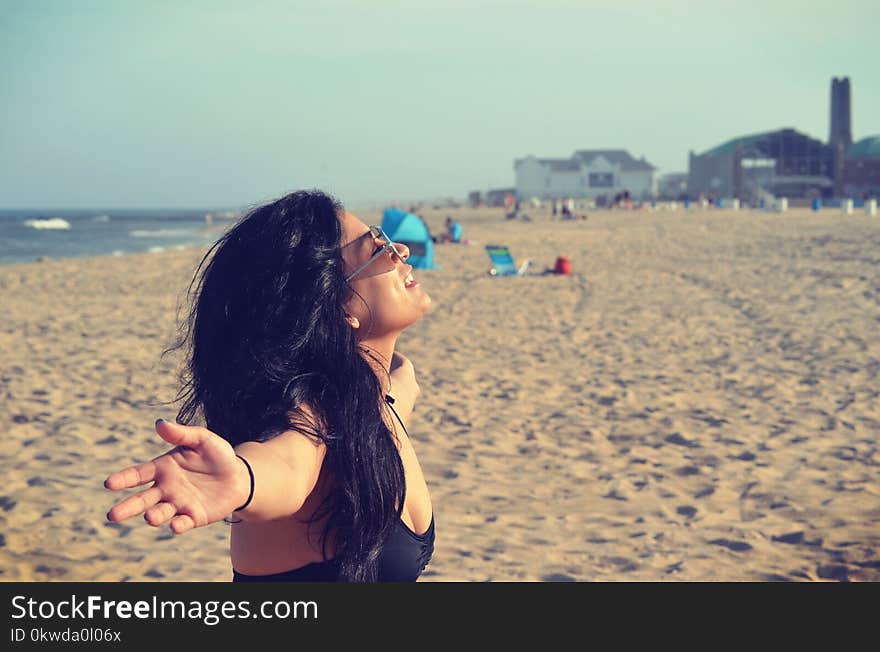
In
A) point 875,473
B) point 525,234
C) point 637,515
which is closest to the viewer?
point 637,515

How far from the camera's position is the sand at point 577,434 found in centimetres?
427

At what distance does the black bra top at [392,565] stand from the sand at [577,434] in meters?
2.45

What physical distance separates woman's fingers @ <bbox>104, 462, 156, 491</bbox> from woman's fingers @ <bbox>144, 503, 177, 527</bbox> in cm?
4

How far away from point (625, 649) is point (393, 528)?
0.48 meters

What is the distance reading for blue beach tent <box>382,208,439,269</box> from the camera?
17469mm

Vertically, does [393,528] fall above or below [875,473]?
above

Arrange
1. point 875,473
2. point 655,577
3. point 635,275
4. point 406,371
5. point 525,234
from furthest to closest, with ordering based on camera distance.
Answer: point 525,234
point 635,275
point 875,473
point 655,577
point 406,371

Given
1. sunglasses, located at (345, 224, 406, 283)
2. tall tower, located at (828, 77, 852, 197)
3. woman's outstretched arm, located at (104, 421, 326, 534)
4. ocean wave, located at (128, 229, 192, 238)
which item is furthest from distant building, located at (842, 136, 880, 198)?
woman's outstretched arm, located at (104, 421, 326, 534)

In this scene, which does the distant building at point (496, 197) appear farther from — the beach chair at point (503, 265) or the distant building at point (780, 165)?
the beach chair at point (503, 265)

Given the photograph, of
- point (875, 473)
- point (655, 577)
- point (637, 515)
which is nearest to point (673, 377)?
point (875, 473)

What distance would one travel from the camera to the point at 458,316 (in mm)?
12078

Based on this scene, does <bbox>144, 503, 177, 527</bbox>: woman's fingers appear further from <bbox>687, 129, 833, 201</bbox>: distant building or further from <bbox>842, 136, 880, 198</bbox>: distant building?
<bbox>842, 136, 880, 198</bbox>: distant building

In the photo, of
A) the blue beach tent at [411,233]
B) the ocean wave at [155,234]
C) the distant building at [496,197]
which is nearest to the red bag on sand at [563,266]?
the blue beach tent at [411,233]

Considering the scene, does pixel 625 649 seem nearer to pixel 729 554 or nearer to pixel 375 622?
pixel 375 622
